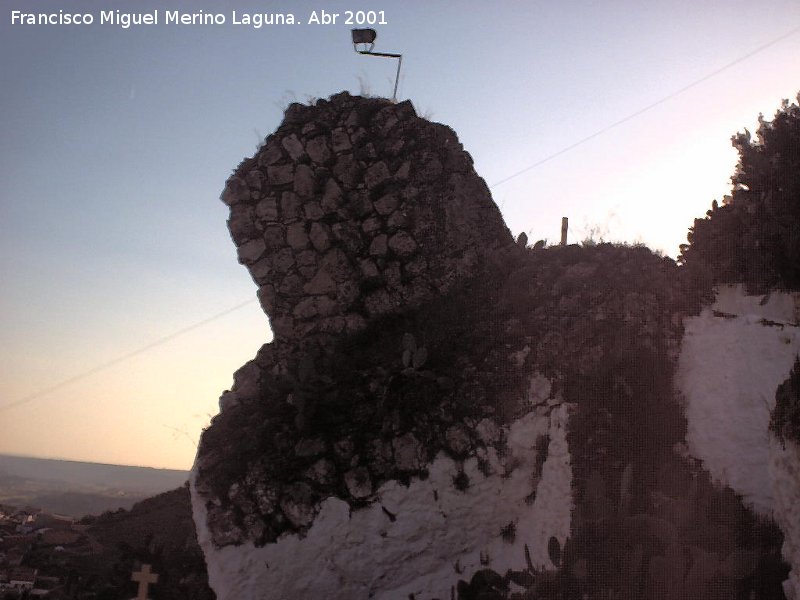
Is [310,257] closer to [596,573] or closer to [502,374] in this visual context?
[502,374]

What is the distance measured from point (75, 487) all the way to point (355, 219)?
10075 cm

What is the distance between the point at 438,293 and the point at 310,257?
5.94 feet

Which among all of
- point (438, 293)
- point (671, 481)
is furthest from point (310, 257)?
point (671, 481)

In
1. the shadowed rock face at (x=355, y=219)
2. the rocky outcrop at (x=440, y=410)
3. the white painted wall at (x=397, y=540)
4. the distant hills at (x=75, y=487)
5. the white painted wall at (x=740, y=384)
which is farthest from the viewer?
the distant hills at (x=75, y=487)

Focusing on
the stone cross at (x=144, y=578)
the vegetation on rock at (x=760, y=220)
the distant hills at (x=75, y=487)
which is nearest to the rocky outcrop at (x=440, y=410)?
the vegetation on rock at (x=760, y=220)

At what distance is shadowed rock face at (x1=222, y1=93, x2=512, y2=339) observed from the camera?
28.7ft

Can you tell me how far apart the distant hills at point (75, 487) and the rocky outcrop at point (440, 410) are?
965 inches

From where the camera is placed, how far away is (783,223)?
6.39 meters

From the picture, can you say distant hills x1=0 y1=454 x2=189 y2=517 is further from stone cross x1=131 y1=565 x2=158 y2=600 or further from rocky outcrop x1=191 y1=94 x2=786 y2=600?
rocky outcrop x1=191 y1=94 x2=786 y2=600

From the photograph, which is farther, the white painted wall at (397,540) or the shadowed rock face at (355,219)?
the shadowed rock face at (355,219)

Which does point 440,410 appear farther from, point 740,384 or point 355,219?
point 355,219

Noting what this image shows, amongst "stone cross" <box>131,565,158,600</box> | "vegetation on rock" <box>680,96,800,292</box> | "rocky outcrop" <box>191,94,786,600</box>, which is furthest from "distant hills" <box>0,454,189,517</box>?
"vegetation on rock" <box>680,96,800,292</box>

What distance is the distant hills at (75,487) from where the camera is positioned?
54.6m

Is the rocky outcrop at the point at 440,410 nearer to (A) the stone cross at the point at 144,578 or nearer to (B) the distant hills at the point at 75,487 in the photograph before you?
(A) the stone cross at the point at 144,578
